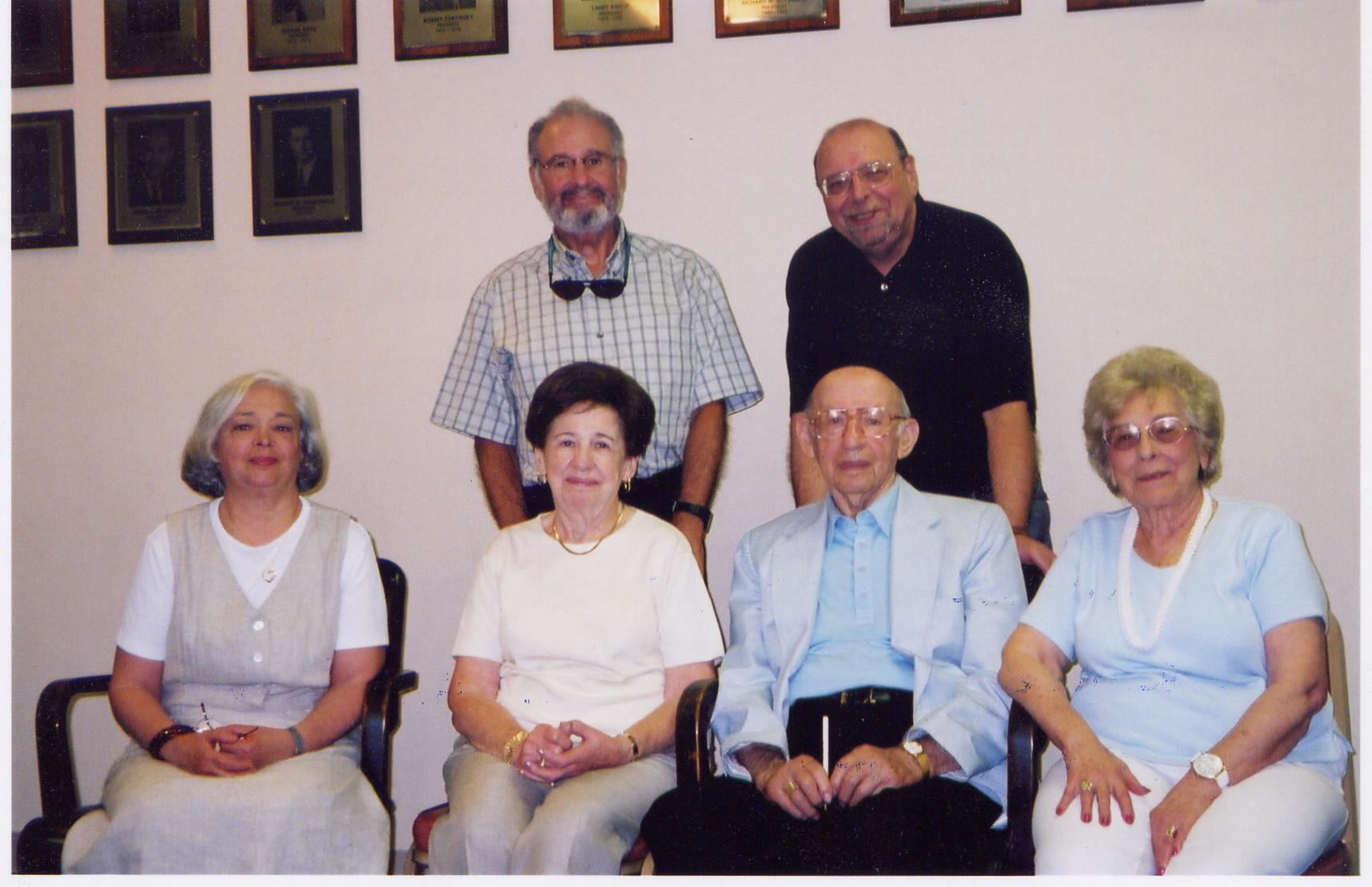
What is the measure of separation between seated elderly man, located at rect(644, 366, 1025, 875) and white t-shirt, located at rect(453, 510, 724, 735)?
0.14 metres

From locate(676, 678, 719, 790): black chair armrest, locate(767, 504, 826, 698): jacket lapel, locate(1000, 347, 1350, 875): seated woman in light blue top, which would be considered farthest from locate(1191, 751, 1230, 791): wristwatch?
locate(676, 678, 719, 790): black chair armrest

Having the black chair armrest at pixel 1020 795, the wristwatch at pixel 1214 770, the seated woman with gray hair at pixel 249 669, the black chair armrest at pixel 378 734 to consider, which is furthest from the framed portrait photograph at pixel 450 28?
the wristwatch at pixel 1214 770

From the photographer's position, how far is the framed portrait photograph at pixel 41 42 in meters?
3.22

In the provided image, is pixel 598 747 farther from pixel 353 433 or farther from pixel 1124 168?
pixel 1124 168

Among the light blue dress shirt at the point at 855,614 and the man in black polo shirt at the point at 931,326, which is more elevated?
the man in black polo shirt at the point at 931,326

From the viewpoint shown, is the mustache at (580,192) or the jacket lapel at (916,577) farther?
the mustache at (580,192)

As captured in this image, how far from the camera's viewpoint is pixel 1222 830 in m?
1.91

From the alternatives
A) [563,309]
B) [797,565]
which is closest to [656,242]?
[563,309]

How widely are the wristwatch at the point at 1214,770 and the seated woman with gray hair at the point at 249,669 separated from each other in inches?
62.5

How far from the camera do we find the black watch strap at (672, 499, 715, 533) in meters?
2.80

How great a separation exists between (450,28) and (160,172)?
95cm

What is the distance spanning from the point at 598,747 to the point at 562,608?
1.02 feet

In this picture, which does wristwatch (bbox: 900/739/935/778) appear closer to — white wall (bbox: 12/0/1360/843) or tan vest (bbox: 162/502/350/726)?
white wall (bbox: 12/0/1360/843)

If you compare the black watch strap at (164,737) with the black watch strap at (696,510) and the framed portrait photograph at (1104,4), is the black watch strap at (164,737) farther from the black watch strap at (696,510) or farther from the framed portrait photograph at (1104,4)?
the framed portrait photograph at (1104,4)
